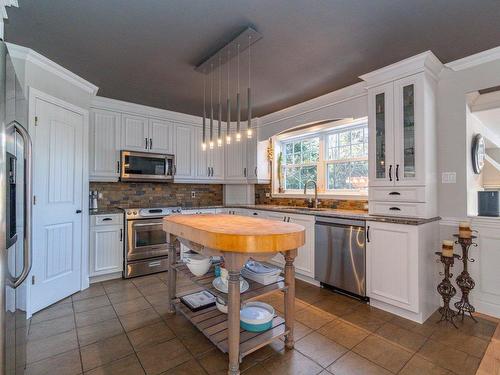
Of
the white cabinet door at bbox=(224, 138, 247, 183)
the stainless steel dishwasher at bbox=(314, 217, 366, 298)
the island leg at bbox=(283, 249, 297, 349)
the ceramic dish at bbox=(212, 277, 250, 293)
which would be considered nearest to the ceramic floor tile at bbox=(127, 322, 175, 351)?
the ceramic dish at bbox=(212, 277, 250, 293)

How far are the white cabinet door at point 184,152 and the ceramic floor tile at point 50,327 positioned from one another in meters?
2.43

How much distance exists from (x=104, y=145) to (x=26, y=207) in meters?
2.45

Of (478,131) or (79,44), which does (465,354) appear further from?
(79,44)

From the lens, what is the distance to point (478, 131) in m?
2.87

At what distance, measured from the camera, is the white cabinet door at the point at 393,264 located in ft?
7.79

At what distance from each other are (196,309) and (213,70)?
7.73 feet

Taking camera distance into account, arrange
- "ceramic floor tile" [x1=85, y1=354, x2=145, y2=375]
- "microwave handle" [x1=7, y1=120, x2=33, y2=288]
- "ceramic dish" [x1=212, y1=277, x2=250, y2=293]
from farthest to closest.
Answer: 1. "ceramic dish" [x1=212, y1=277, x2=250, y2=293]
2. "ceramic floor tile" [x1=85, y1=354, x2=145, y2=375]
3. "microwave handle" [x1=7, y1=120, x2=33, y2=288]

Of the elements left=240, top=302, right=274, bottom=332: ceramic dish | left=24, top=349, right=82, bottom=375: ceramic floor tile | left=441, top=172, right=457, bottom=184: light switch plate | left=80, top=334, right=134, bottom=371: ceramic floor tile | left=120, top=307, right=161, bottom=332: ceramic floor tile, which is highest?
left=441, top=172, right=457, bottom=184: light switch plate

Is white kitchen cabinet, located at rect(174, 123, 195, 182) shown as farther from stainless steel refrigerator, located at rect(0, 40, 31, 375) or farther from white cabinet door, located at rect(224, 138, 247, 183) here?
stainless steel refrigerator, located at rect(0, 40, 31, 375)

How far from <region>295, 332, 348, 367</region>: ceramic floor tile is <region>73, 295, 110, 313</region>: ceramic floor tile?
2084mm

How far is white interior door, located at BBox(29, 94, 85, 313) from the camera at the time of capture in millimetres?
2604

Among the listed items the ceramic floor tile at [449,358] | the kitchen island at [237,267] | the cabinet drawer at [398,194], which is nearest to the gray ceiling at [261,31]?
the cabinet drawer at [398,194]

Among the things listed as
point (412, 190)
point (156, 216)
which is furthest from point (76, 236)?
point (412, 190)

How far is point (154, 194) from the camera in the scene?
4.38 metres
